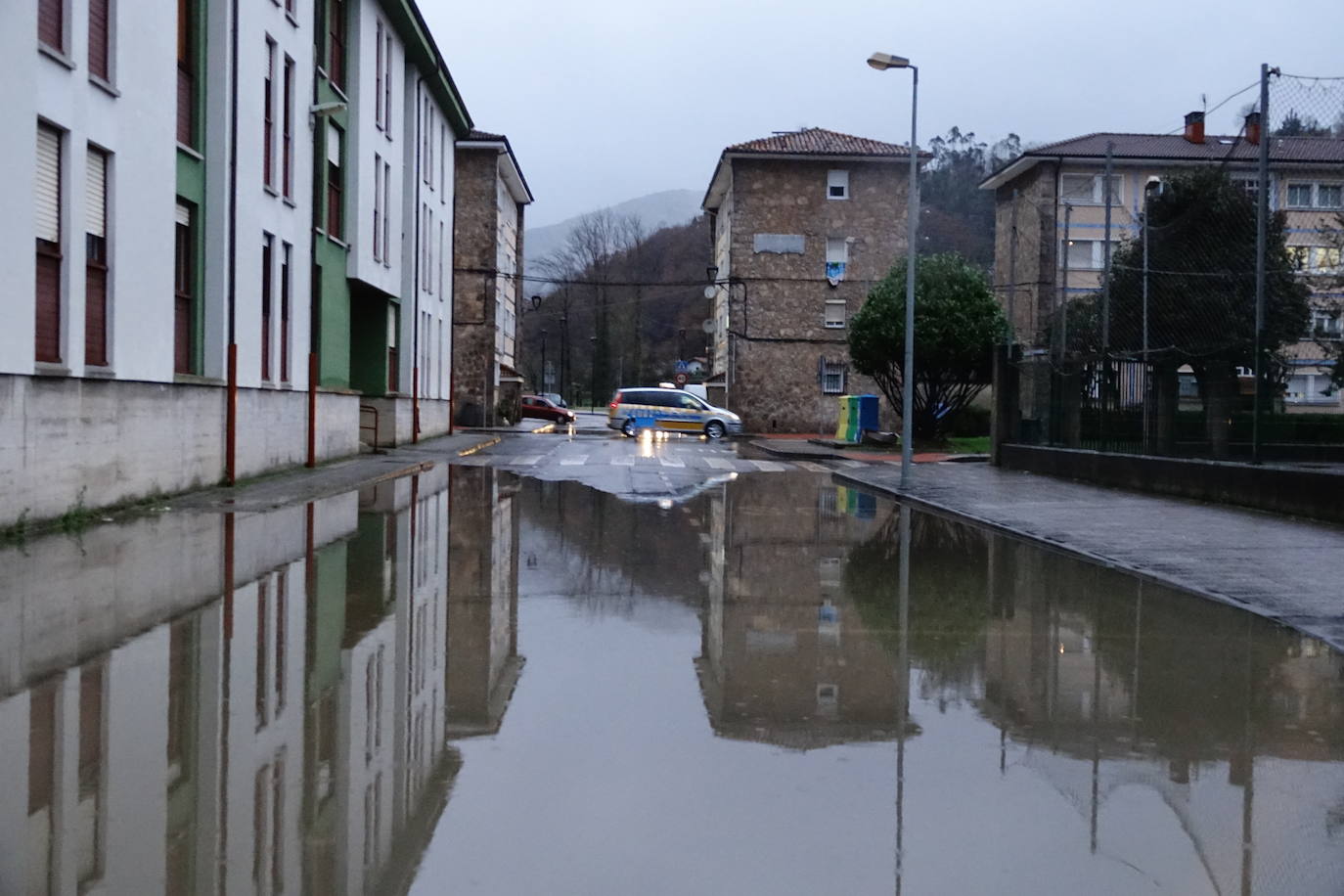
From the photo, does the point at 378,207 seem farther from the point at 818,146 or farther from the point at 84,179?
the point at 818,146

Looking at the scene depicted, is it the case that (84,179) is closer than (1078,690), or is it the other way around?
(1078,690)

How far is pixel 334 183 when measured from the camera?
28.3m

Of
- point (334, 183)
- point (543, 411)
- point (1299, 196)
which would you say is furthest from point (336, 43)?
point (543, 411)

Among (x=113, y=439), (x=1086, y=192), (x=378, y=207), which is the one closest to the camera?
(x=113, y=439)

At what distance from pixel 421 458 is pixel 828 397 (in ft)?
90.7

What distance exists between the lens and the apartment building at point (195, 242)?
13.7 m

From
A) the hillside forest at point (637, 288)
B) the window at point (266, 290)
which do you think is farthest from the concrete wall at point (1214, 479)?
the hillside forest at point (637, 288)

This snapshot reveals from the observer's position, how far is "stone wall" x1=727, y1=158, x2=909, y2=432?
5359 centimetres

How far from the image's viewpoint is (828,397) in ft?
176

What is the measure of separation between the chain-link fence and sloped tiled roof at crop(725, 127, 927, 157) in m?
13.0

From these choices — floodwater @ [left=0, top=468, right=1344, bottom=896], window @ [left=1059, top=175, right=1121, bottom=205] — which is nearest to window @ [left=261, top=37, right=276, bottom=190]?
floodwater @ [left=0, top=468, right=1344, bottom=896]

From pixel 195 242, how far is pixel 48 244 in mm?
5140

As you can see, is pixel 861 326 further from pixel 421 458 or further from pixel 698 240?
pixel 698 240

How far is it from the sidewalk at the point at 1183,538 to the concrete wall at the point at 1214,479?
0.24 meters
